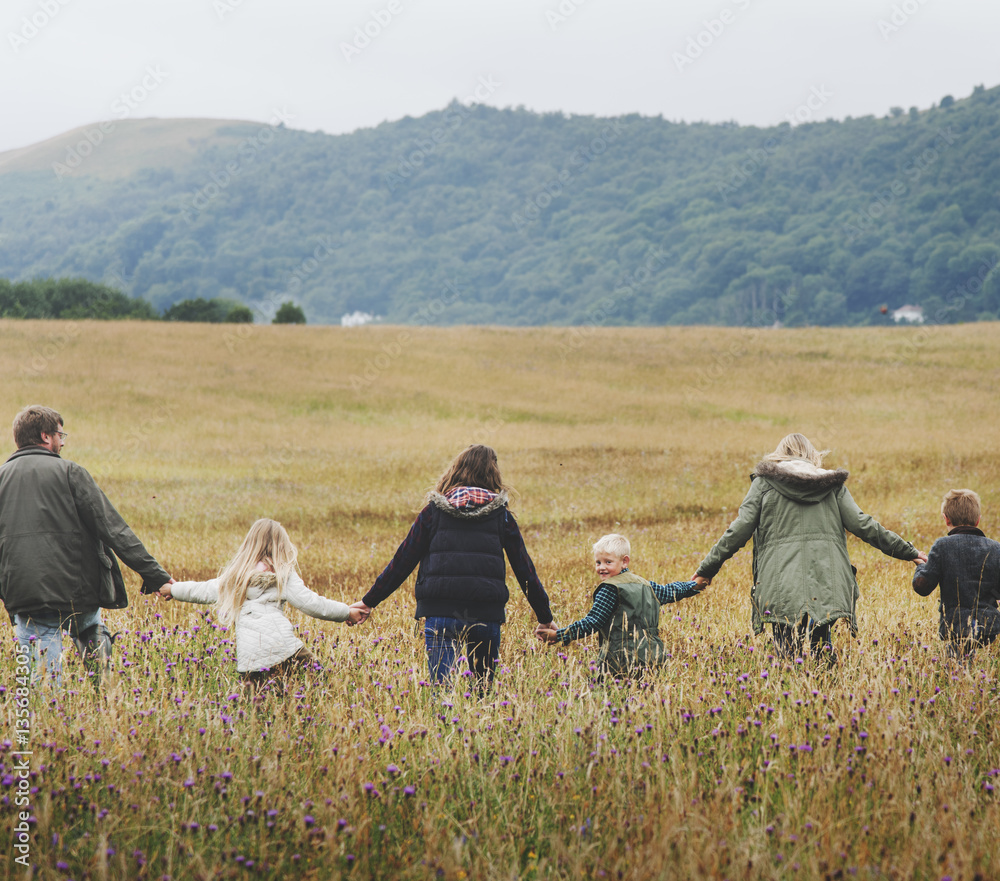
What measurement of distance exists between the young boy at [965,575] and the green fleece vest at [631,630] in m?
1.80

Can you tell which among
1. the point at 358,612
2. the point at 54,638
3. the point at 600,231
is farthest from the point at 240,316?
the point at 600,231

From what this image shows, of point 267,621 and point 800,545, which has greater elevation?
point 800,545

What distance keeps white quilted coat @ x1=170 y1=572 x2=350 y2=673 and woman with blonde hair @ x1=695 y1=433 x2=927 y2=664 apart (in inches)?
102

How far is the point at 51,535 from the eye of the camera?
185 inches

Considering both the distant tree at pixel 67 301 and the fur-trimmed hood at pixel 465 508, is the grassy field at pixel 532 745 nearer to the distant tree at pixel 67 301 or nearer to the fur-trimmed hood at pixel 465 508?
the fur-trimmed hood at pixel 465 508

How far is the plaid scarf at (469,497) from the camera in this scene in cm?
473

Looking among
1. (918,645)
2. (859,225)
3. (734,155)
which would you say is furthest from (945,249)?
(918,645)

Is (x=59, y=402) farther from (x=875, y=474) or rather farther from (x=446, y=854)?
(x=446, y=854)

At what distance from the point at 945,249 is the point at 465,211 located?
9739cm

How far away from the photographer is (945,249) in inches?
4218

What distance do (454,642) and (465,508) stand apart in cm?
80

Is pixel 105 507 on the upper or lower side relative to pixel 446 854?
upper

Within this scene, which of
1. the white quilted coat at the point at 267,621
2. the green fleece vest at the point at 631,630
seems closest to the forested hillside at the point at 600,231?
the green fleece vest at the point at 631,630

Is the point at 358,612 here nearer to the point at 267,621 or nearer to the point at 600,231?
the point at 267,621
